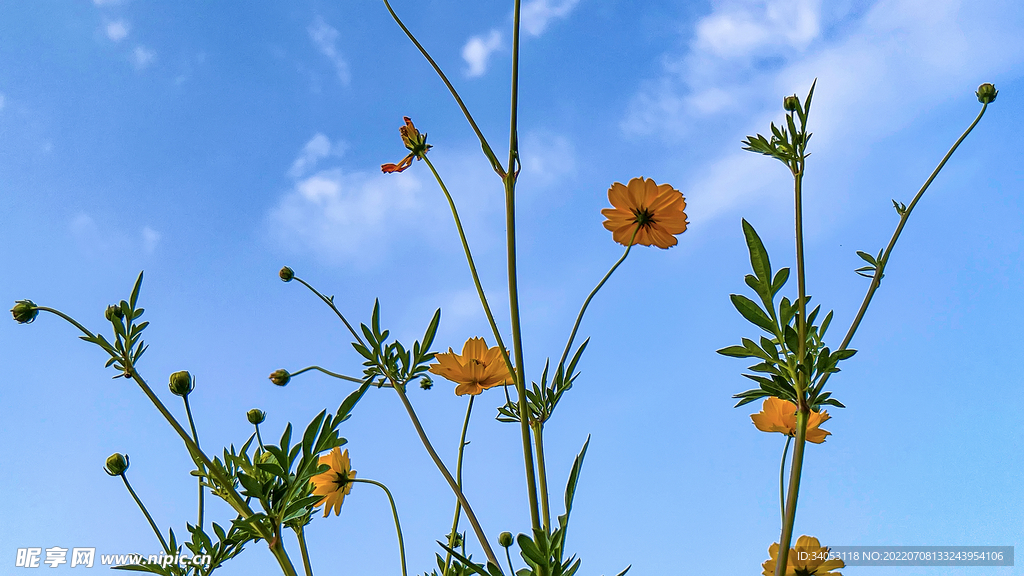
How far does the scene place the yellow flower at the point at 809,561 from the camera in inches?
27.2

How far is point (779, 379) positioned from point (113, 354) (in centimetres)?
74

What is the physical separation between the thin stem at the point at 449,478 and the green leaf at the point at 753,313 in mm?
353

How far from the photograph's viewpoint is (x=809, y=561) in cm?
70

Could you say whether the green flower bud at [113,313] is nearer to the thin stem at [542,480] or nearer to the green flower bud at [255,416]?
the green flower bud at [255,416]

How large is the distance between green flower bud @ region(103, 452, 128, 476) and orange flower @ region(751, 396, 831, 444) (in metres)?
0.82

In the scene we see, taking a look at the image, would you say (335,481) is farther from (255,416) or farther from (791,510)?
(791,510)

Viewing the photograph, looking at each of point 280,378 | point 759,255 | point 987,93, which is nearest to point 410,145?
point 280,378

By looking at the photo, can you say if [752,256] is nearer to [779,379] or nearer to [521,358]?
[779,379]

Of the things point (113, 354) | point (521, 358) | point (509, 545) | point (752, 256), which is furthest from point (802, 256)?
point (113, 354)

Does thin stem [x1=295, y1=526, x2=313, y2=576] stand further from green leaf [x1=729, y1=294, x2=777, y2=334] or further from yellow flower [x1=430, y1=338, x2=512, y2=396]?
green leaf [x1=729, y1=294, x2=777, y2=334]

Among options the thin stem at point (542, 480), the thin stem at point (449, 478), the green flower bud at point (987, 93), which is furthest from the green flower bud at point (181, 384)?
the green flower bud at point (987, 93)

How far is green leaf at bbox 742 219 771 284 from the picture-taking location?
2.22ft

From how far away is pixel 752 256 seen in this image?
2.26 feet

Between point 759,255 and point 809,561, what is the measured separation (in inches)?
12.5
